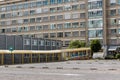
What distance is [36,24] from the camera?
375 ft

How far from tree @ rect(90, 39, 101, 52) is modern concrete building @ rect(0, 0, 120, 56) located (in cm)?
345

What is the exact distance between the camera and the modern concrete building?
9719 centimetres

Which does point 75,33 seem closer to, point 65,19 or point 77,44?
point 65,19

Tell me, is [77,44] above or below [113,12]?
below

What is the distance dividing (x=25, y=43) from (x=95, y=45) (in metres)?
25.8

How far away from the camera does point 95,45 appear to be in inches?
3610

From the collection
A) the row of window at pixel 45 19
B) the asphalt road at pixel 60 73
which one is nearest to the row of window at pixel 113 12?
the row of window at pixel 45 19

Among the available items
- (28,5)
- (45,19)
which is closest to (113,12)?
(45,19)

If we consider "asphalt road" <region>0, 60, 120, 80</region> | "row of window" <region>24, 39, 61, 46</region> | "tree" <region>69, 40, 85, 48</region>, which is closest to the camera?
"asphalt road" <region>0, 60, 120, 80</region>

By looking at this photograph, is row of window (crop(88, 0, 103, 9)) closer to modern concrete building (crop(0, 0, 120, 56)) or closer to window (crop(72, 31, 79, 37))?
modern concrete building (crop(0, 0, 120, 56))

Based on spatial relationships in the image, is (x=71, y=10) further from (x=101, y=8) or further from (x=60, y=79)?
(x=60, y=79)

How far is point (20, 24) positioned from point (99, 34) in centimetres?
3441

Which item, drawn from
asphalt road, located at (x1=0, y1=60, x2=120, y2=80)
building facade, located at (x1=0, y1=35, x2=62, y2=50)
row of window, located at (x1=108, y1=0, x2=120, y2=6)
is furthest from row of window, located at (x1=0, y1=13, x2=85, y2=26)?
asphalt road, located at (x1=0, y1=60, x2=120, y2=80)

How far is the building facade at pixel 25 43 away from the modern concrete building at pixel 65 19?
11.5 meters
